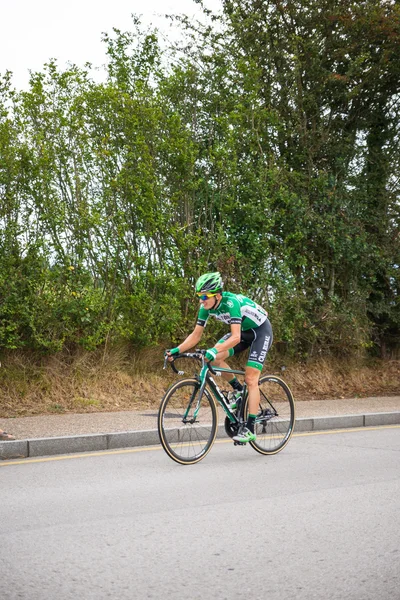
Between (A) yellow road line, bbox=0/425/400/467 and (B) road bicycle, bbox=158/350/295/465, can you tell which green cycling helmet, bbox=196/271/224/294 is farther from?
(A) yellow road line, bbox=0/425/400/467

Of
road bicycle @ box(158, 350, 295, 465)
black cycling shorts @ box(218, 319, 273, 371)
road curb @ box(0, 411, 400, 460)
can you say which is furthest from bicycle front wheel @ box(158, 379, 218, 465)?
road curb @ box(0, 411, 400, 460)

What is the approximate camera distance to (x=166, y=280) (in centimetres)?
1311

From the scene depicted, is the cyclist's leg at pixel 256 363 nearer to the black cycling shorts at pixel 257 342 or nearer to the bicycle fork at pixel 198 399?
the black cycling shorts at pixel 257 342

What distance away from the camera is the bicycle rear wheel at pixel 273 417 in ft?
27.7

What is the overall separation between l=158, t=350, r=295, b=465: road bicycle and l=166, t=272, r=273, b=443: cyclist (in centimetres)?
10

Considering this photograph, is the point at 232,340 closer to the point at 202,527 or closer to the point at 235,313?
the point at 235,313

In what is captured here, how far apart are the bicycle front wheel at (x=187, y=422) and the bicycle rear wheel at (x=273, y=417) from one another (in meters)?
0.66

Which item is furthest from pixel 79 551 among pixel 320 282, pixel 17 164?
pixel 320 282

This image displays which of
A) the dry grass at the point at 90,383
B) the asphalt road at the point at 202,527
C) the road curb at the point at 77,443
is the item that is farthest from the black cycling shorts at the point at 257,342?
the dry grass at the point at 90,383

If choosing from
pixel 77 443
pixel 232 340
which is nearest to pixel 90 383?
pixel 77 443

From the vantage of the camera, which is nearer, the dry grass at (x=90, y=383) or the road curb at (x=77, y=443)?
the road curb at (x=77, y=443)

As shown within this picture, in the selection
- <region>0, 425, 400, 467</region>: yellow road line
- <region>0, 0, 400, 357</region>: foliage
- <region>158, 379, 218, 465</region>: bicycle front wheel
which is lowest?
<region>0, 425, 400, 467</region>: yellow road line

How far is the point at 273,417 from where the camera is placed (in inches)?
336

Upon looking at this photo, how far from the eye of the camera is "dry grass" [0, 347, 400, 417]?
11477 mm
